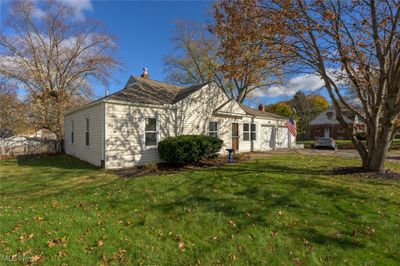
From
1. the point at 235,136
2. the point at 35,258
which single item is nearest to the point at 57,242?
the point at 35,258

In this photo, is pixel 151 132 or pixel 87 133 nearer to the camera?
pixel 151 132

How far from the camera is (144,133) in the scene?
39.1ft

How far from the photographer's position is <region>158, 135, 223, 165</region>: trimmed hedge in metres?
11.0

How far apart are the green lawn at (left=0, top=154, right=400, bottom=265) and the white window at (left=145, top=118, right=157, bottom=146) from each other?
4.41m

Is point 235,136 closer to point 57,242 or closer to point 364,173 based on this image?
point 364,173

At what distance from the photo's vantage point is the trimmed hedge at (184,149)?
11.0 metres

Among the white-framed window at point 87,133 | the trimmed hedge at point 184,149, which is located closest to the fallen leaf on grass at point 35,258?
the trimmed hedge at point 184,149

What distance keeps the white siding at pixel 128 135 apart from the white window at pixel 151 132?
209mm

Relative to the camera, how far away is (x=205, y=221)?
497 centimetres

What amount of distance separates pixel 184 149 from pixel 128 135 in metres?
2.84

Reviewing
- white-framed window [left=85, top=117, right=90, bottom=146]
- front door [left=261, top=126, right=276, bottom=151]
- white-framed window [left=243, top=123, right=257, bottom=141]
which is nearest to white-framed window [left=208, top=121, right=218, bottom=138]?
white-framed window [left=243, top=123, right=257, bottom=141]

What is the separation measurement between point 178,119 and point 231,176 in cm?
621

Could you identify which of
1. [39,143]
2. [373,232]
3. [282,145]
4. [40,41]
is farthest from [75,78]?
[373,232]

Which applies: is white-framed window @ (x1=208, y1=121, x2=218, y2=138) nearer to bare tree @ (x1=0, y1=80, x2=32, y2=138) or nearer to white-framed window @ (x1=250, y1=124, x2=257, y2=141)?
white-framed window @ (x1=250, y1=124, x2=257, y2=141)
